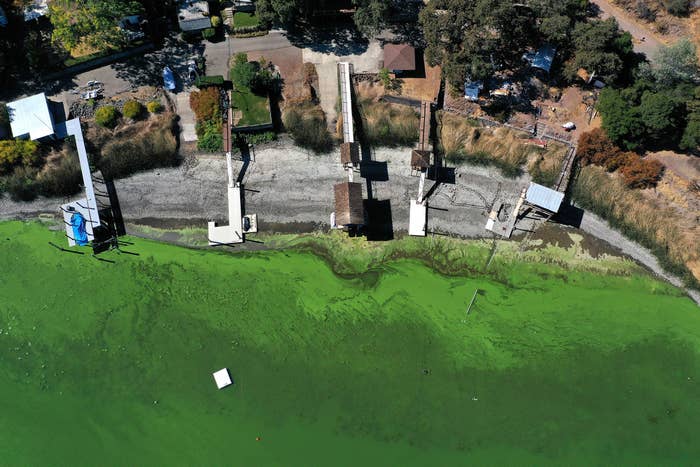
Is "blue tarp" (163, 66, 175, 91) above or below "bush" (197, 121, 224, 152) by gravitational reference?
above

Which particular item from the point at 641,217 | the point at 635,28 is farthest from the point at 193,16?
the point at 641,217

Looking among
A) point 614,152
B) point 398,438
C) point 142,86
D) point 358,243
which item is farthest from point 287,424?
point 614,152

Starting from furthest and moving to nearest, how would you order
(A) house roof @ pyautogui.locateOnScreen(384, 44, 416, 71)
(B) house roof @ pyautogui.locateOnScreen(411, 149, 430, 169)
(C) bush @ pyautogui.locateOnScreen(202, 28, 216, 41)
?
1. (C) bush @ pyautogui.locateOnScreen(202, 28, 216, 41)
2. (A) house roof @ pyautogui.locateOnScreen(384, 44, 416, 71)
3. (B) house roof @ pyautogui.locateOnScreen(411, 149, 430, 169)

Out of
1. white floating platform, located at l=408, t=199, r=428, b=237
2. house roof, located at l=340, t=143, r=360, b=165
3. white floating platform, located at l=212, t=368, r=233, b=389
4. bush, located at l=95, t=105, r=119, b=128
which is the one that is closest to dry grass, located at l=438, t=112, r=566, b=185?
white floating platform, located at l=408, t=199, r=428, b=237

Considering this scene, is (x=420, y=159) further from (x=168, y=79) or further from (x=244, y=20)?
(x=168, y=79)

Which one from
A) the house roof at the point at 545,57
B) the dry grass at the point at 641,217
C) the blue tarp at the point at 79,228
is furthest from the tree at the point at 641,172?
the blue tarp at the point at 79,228

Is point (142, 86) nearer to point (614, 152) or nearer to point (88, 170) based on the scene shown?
point (88, 170)

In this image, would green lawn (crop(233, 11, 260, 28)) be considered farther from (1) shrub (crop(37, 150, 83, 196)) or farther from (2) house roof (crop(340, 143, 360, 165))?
(1) shrub (crop(37, 150, 83, 196))

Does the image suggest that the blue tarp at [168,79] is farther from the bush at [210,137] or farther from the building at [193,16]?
the bush at [210,137]
